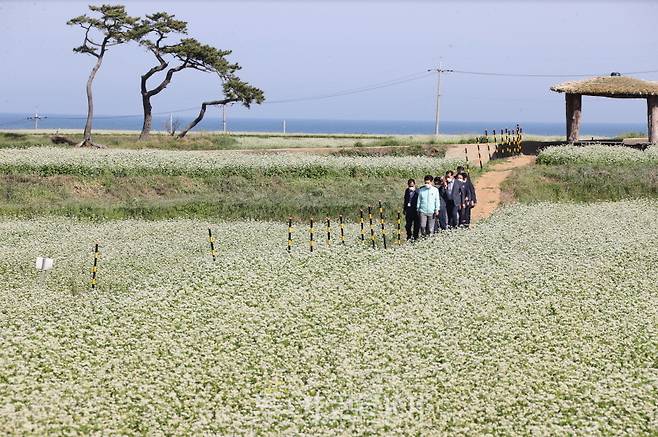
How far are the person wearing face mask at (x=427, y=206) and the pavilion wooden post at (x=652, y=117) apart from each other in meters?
33.1

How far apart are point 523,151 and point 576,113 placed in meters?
3.76

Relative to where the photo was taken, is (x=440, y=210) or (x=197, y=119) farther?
(x=197, y=119)

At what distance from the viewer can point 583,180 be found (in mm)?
43594

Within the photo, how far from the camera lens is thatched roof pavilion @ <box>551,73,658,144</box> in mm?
55487

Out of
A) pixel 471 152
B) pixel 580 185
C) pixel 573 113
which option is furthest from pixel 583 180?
pixel 573 113

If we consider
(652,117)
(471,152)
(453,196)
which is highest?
(652,117)

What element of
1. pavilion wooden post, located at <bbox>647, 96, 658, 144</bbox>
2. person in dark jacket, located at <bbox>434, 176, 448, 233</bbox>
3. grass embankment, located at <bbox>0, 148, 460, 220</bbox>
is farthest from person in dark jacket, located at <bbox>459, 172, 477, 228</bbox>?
pavilion wooden post, located at <bbox>647, 96, 658, 144</bbox>

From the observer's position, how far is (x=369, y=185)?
45.2 meters

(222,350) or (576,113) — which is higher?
(576,113)

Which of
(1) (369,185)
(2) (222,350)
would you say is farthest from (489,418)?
(1) (369,185)

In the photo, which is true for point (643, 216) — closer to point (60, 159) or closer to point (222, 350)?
point (222, 350)

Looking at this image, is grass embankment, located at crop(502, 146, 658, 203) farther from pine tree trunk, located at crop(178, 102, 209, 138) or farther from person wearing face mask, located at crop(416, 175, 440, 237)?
pine tree trunk, located at crop(178, 102, 209, 138)

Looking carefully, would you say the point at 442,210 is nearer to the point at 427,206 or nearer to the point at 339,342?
the point at 427,206

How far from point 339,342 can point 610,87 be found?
4248 cm
